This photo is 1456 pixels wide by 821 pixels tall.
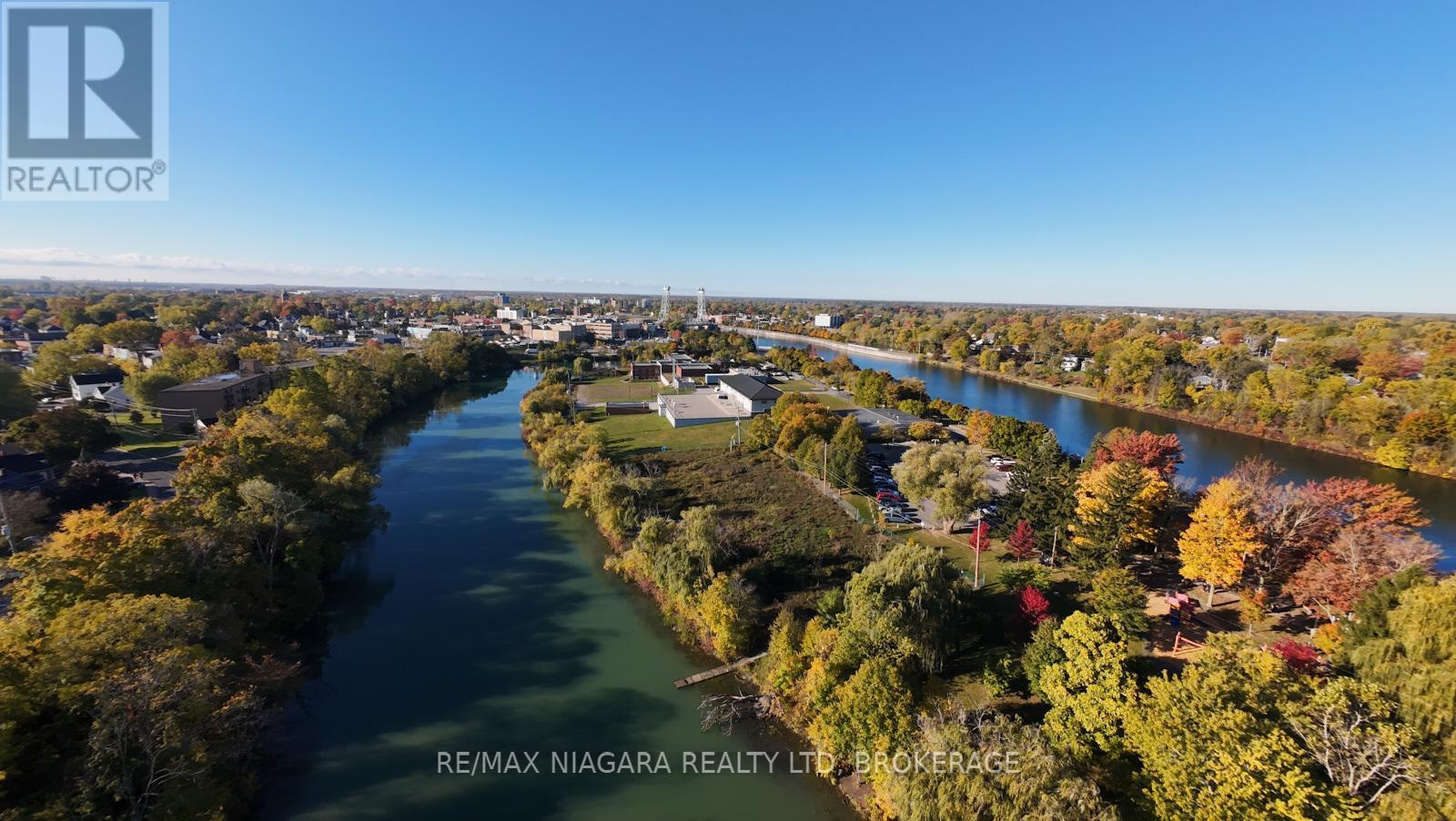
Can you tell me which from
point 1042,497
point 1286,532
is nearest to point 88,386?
point 1042,497

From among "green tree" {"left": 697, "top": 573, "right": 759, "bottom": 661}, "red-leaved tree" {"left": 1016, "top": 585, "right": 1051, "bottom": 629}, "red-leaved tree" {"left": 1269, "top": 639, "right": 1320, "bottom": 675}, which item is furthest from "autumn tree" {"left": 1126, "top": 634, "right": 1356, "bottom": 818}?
"green tree" {"left": 697, "top": 573, "right": 759, "bottom": 661}

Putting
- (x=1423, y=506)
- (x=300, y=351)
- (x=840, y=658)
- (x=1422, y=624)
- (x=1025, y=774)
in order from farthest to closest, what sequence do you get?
1. (x=300, y=351)
2. (x=1423, y=506)
3. (x=840, y=658)
4. (x=1422, y=624)
5. (x=1025, y=774)

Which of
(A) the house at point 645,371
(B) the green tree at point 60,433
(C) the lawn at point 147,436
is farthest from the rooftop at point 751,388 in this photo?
(B) the green tree at point 60,433

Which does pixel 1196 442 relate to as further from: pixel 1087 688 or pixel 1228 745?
pixel 1228 745

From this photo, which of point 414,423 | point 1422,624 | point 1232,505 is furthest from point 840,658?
point 414,423

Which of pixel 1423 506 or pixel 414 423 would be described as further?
pixel 414 423

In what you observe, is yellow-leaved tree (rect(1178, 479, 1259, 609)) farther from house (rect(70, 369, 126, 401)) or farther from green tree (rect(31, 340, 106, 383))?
green tree (rect(31, 340, 106, 383))

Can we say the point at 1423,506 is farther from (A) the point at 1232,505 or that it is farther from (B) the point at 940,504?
(B) the point at 940,504
